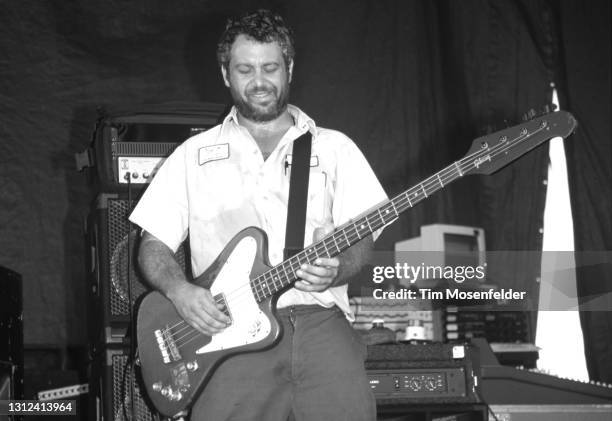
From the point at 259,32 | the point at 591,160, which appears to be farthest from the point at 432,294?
the point at 259,32

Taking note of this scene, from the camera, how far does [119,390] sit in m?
3.32

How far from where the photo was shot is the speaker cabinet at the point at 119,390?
3.27 metres

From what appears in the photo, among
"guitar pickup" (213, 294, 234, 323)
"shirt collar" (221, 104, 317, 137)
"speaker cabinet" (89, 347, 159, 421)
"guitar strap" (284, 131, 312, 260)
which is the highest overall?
"shirt collar" (221, 104, 317, 137)

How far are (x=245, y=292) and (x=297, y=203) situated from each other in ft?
1.02

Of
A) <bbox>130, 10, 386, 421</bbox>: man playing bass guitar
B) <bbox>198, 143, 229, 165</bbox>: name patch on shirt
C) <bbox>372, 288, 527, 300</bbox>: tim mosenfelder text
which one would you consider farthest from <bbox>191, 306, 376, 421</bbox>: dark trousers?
<bbox>372, 288, 527, 300</bbox>: tim mosenfelder text

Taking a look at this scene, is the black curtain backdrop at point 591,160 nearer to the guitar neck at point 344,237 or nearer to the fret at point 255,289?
the guitar neck at point 344,237

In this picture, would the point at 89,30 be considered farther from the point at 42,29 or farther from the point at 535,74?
the point at 535,74

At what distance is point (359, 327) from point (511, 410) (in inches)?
30.0

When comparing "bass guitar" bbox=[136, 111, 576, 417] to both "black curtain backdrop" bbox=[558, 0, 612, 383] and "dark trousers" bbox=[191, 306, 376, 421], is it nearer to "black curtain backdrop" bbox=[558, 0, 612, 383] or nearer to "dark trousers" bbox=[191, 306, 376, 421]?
"dark trousers" bbox=[191, 306, 376, 421]

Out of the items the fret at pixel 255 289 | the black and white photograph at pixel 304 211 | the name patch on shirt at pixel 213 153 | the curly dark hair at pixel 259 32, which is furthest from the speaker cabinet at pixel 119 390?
the curly dark hair at pixel 259 32

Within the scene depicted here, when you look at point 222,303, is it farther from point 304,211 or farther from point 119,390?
point 119,390

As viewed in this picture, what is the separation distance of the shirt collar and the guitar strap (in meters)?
0.12

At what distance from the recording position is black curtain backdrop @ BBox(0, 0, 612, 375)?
456 cm

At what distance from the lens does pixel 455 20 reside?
16.8 ft
